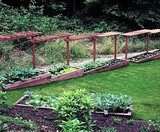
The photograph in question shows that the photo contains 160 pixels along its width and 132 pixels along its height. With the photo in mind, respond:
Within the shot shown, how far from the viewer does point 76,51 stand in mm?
12039

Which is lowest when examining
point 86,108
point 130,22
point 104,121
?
point 104,121

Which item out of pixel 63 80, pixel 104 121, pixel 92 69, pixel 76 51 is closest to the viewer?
pixel 104 121

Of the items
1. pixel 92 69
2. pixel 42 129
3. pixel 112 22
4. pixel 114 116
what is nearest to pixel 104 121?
pixel 114 116

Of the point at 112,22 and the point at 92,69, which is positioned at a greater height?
the point at 112,22

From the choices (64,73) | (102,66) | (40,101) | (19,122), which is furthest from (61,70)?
(19,122)

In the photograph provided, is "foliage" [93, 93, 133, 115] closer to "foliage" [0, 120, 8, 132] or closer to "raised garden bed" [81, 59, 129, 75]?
"foliage" [0, 120, 8, 132]

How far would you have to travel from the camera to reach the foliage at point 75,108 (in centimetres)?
494

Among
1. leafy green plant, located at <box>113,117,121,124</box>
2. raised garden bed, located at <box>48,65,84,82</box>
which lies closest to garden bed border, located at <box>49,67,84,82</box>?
raised garden bed, located at <box>48,65,84,82</box>

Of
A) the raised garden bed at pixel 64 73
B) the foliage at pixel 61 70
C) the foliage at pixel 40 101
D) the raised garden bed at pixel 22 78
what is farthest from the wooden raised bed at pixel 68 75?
the foliage at pixel 40 101

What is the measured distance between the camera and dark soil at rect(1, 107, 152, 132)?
511 centimetres

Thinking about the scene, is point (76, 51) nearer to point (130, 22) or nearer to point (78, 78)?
point (78, 78)

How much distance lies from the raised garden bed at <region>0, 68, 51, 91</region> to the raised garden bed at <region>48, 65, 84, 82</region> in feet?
1.09

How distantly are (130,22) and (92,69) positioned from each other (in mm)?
7961

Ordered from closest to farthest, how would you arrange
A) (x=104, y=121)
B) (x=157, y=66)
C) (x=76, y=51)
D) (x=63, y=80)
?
(x=104, y=121), (x=63, y=80), (x=157, y=66), (x=76, y=51)
